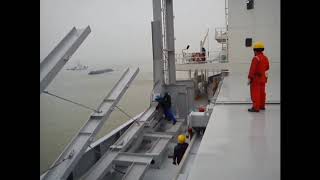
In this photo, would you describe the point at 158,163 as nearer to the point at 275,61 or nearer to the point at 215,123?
the point at 215,123

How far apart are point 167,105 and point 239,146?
538 centimetres

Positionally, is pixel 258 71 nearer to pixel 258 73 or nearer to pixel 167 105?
pixel 258 73

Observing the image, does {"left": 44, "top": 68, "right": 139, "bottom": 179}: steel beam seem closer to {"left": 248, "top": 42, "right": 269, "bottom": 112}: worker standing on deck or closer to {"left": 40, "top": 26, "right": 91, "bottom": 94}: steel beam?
{"left": 40, "top": 26, "right": 91, "bottom": 94}: steel beam

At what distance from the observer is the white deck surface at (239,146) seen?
2877mm

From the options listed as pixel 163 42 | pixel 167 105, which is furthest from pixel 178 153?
pixel 163 42

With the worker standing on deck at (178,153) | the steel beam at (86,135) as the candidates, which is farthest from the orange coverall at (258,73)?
the steel beam at (86,135)

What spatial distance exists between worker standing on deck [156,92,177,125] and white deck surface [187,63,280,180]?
291 cm

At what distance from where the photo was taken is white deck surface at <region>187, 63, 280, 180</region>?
2877 millimetres

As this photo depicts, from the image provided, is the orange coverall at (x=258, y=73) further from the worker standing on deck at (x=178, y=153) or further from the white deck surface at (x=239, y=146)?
the worker standing on deck at (x=178, y=153)

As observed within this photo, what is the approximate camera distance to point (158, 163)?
22.2 ft

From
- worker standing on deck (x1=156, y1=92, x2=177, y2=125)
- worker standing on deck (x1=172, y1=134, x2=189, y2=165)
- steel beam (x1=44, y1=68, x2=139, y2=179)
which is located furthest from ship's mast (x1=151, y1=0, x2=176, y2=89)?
worker standing on deck (x1=172, y1=134, x2=189, y2=165)

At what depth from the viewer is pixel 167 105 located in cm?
898
